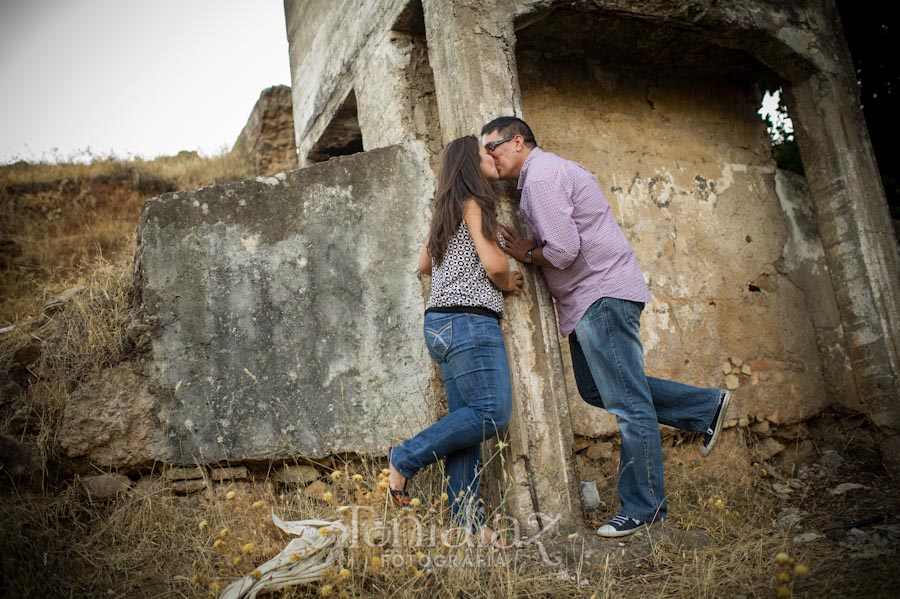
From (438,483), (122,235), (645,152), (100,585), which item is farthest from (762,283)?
(122,235)

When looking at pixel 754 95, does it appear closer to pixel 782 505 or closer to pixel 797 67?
pixel 797 67

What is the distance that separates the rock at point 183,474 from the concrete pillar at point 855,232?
4453mm

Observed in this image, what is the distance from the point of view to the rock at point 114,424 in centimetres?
380

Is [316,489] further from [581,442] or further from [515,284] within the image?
[581,442]

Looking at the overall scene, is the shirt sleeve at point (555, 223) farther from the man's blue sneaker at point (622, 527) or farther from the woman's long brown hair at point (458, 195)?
the man's blue sneaker at point (622, 527)

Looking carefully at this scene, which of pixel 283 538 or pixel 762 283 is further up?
pixel 762 283

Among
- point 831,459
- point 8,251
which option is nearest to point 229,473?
point 831,459

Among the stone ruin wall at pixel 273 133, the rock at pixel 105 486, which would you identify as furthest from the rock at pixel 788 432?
the stone ruin wall at pixel 273 133

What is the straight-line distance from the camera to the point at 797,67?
4.94 m

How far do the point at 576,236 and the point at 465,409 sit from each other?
1.00 m

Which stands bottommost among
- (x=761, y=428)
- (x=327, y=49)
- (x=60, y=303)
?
(x=761, y=428)

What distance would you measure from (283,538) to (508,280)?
164 cm

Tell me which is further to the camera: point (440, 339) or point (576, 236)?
point (576, 236)

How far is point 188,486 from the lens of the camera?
3.80m
